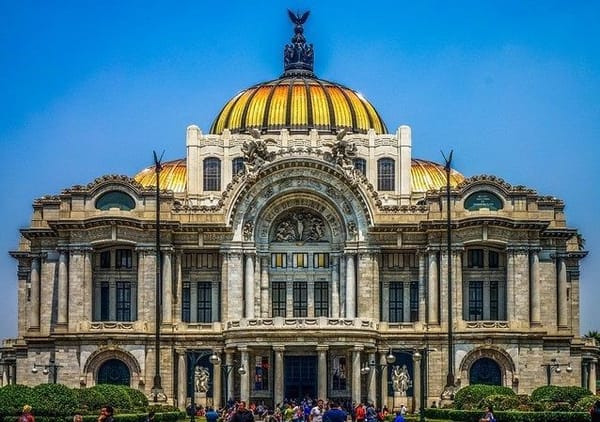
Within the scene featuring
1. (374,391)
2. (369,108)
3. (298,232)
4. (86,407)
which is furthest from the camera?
(369,108)

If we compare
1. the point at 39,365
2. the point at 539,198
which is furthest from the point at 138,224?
the point at 539,198

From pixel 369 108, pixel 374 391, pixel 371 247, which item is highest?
pixel 369 108

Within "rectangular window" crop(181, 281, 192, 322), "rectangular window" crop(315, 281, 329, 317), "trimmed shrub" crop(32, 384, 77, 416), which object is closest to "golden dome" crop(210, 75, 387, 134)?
"rectangular window" crop(315, 281, 329, 317)

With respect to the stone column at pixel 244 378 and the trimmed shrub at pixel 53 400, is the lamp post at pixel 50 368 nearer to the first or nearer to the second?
the stone column at pixel 244 378

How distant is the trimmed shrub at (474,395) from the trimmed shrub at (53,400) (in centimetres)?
2528

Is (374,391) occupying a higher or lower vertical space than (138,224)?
lower

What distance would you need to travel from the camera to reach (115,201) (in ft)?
420

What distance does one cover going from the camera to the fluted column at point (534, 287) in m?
127

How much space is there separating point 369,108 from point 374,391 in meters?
29.1

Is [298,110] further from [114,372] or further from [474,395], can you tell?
[474,395]

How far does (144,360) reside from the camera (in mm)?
125562

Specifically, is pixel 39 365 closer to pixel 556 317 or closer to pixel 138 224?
pixel 138 224

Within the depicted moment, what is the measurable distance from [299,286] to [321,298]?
1.90 m

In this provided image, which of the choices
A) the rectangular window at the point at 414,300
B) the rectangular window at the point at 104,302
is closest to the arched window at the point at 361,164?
the rectangular window at the point at 414,300
